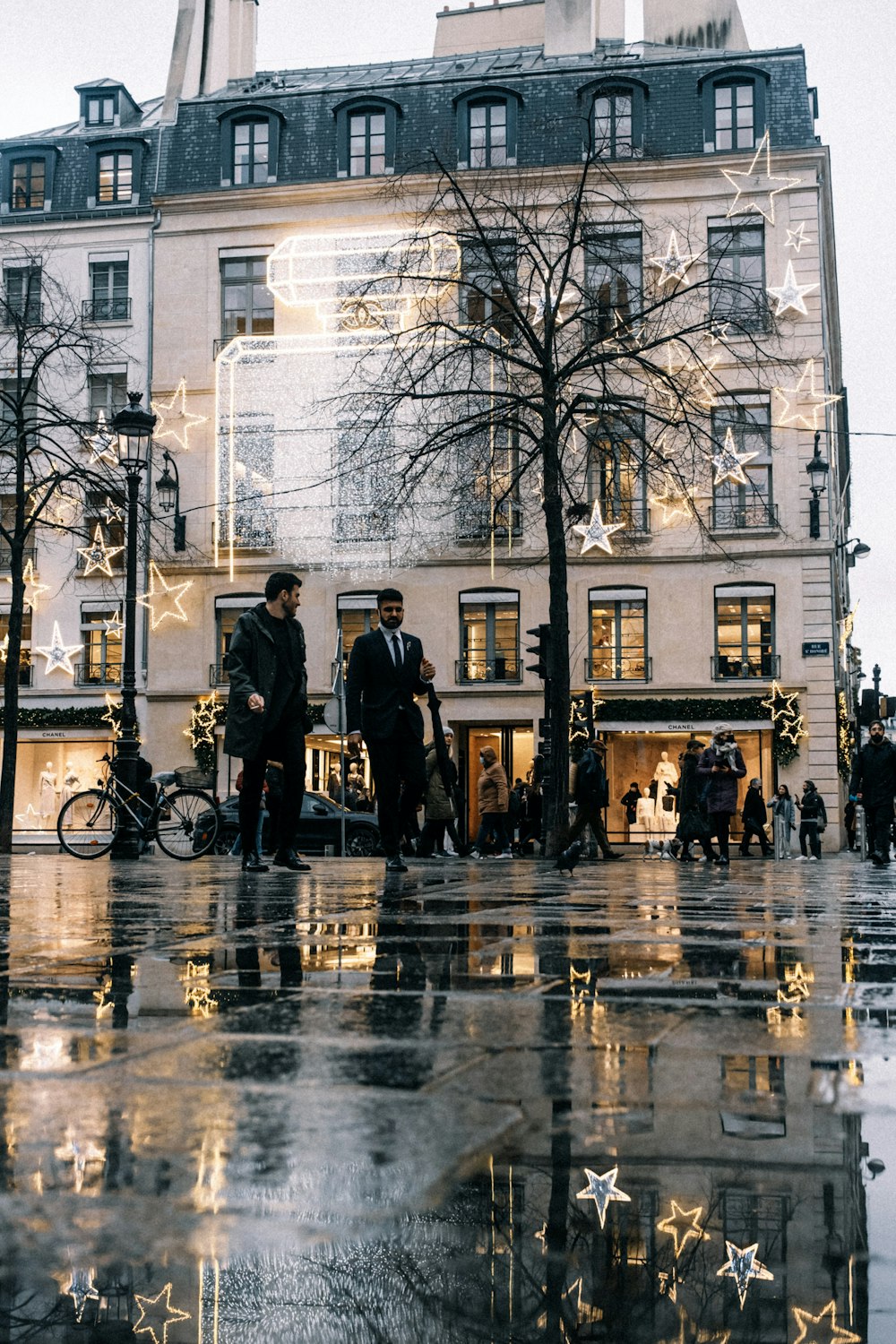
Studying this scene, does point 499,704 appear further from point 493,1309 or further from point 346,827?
point 493,1309

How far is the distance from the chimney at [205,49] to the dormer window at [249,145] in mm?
2203

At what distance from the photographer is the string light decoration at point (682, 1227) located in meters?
1.45

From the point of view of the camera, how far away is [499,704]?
110 feet

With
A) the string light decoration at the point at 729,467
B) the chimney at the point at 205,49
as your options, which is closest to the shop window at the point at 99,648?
the chimney at the point at 205,49

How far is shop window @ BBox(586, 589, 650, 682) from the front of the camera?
3325 cm

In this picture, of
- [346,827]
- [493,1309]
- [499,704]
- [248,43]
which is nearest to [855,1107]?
[493,1309]

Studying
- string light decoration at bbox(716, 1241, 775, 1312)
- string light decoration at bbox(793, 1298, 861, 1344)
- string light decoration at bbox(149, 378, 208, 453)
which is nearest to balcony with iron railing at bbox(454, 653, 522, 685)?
string light decoration at bbox(149, 378, 208, 453)

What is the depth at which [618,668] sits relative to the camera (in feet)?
109

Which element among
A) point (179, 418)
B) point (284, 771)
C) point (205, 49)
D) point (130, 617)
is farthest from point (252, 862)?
point (205, 49)

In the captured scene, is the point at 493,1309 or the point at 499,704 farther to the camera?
the point at 499,704

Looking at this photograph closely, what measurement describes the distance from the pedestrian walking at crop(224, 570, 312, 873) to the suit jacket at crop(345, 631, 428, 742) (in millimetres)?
341

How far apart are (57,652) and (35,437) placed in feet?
17.6

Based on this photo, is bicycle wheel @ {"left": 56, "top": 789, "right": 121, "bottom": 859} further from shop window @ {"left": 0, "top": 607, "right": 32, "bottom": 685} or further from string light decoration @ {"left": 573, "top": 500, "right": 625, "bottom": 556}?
shop window @ {"left": 0, "top": 607, "right": 32, "bottom": 685}

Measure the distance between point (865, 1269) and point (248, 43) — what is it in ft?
143
